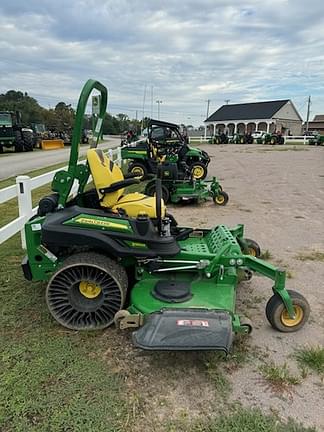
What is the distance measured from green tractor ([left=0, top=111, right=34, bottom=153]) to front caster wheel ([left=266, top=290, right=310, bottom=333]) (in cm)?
2219

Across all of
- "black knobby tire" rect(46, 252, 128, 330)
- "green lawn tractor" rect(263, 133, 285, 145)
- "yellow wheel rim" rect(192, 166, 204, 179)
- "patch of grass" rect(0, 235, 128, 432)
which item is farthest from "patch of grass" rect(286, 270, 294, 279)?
"green lawn tractor" rect(263, 133, 285, 145)

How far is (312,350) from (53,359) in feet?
6.34

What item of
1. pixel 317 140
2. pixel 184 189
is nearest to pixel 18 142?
pixel 184 189

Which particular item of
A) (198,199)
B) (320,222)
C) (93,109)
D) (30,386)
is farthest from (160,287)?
(198,199)

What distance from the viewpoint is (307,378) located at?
2625 millimetres

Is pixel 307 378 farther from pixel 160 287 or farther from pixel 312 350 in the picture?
pixel 160 287

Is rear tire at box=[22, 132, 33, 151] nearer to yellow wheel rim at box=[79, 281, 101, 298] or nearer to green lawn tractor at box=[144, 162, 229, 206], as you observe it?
green lawn tractor at box=[144, 162, 229, 206]

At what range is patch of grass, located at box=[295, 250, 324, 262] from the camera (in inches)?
195

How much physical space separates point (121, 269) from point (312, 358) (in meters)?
1.60

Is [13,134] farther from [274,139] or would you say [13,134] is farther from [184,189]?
[274,139]

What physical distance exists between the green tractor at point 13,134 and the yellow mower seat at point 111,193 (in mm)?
20902

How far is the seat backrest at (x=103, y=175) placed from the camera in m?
3.39

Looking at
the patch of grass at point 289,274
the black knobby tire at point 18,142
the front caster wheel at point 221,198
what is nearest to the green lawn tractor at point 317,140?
the black knobby tire at point 18,142

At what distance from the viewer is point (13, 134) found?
2294cm
